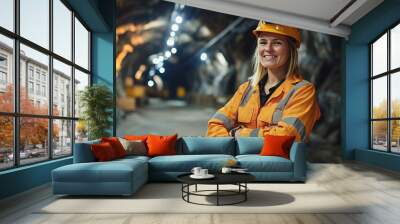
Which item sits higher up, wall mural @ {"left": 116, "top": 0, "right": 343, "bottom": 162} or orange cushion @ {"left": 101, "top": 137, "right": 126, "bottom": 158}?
wall mural @ {"left": 116, "top": 0, "right": 343, "bottom": 162}

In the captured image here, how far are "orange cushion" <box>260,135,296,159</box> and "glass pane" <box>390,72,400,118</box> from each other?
297 centimetres

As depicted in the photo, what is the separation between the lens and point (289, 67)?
28.9 feet

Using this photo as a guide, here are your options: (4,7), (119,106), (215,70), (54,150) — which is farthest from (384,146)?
(4,7)

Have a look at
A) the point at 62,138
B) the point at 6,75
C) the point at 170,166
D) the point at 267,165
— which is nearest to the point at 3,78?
the point at 6,75

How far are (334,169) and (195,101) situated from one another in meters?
3.34

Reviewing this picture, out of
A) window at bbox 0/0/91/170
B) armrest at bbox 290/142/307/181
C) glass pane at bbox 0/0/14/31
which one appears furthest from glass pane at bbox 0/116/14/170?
armrest at bbox 290/142/307/181

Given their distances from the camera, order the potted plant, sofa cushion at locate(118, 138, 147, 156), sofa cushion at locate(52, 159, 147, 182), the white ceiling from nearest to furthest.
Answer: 1. sofa cushion at locate(52, 159, 147, 182)
2. sofa cushion at locate(118, 138, 147, 156)
3. the white ceiling
4. the potted plant

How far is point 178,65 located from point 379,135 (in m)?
4.93

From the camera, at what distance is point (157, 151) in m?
6.91

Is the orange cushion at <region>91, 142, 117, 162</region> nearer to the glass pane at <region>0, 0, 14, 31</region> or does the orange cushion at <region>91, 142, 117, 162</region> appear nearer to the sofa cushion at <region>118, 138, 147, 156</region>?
the sofa cushion at <region>118, 138, 147, 156</region>

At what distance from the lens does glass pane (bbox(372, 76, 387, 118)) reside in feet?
29.0

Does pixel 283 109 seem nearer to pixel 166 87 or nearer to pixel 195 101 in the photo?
→ pixel 195 101

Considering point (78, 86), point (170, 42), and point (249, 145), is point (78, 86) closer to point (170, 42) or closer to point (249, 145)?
point (170, 42)

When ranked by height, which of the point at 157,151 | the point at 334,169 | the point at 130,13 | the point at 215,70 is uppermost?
the point at 130,13
